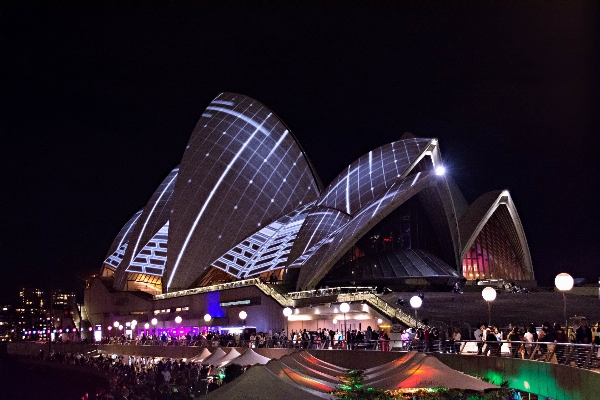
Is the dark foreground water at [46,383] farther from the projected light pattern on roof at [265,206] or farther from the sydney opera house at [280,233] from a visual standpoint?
the projected light pattern on roof at [265,206]

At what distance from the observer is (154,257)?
2162 inches

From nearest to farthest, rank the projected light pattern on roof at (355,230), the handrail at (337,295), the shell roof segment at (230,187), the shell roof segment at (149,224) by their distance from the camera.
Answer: the handrail at (337,295) < the projected light pattern on roof at (355,230) < the shell roof segment at (230,187) < the shell roof segment at (149,224)

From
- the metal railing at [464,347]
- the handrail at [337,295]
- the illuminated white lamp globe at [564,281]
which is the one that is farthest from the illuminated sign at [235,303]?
the illuminated white lamp globe at [564,281]

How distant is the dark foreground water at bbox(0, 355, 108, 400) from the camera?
36594mm

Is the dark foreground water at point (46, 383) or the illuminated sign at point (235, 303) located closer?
the dark foreground water at point (46, 383)

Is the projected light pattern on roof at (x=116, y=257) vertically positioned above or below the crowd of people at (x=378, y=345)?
above

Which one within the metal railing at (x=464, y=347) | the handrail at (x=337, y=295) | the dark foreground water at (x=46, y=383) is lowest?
the dark foreground water at (x=46, y=383)

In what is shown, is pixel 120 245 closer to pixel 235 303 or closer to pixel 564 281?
pixel 235 303

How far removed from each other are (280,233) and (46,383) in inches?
635

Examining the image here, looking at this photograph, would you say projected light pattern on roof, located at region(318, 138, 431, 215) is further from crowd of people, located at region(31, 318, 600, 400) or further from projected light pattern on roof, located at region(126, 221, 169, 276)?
crowd of people, located at region(31, 318, 600, 400)

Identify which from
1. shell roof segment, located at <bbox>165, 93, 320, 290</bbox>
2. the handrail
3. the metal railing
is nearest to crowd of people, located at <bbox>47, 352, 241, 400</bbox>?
the metal railing

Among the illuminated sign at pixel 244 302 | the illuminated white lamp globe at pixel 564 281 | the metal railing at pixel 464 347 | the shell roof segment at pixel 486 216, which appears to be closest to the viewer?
the metal railing at pixel 464 347

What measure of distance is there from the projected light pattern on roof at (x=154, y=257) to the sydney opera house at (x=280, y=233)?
125 mm

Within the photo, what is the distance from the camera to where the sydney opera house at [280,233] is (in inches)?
1634
